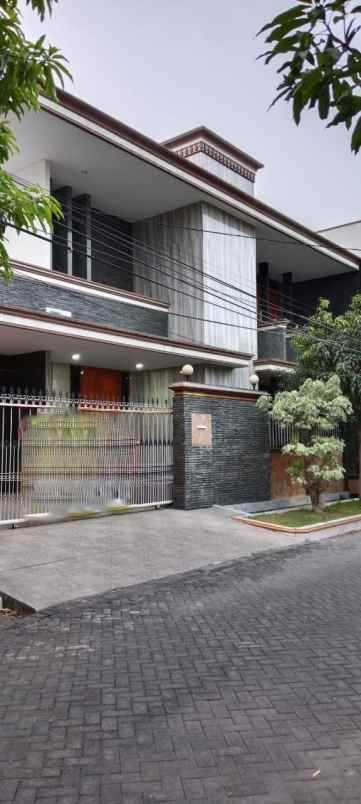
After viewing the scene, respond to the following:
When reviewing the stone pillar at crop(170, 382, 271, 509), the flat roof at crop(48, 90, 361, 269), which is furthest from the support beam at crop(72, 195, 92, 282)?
the stone pillar at crop(170, 382, 271, 509)

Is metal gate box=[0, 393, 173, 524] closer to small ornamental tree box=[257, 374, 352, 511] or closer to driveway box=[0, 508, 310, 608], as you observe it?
driveway box=[0, 508, 310, 608]

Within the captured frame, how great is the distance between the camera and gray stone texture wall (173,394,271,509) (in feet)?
42.0

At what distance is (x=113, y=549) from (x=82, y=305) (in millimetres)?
7653

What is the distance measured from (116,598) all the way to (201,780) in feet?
12.3

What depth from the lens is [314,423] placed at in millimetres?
13102

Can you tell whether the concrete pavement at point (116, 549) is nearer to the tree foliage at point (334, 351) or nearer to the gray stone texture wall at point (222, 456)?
the gray stone texture wall at point (222, 456)

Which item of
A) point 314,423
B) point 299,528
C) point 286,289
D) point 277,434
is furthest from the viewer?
point 286,289

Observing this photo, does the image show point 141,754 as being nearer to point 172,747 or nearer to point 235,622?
point 172,747

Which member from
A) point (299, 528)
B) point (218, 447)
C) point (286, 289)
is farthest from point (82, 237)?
point (286, 289)

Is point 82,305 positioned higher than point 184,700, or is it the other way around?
point 82,305

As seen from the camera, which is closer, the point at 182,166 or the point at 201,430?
the point at 201,430

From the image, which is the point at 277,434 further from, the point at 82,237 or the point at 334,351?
the point at 82,237

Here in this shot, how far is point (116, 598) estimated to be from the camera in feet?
21.4

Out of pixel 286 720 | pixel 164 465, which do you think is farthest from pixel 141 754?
pixel 164 465
